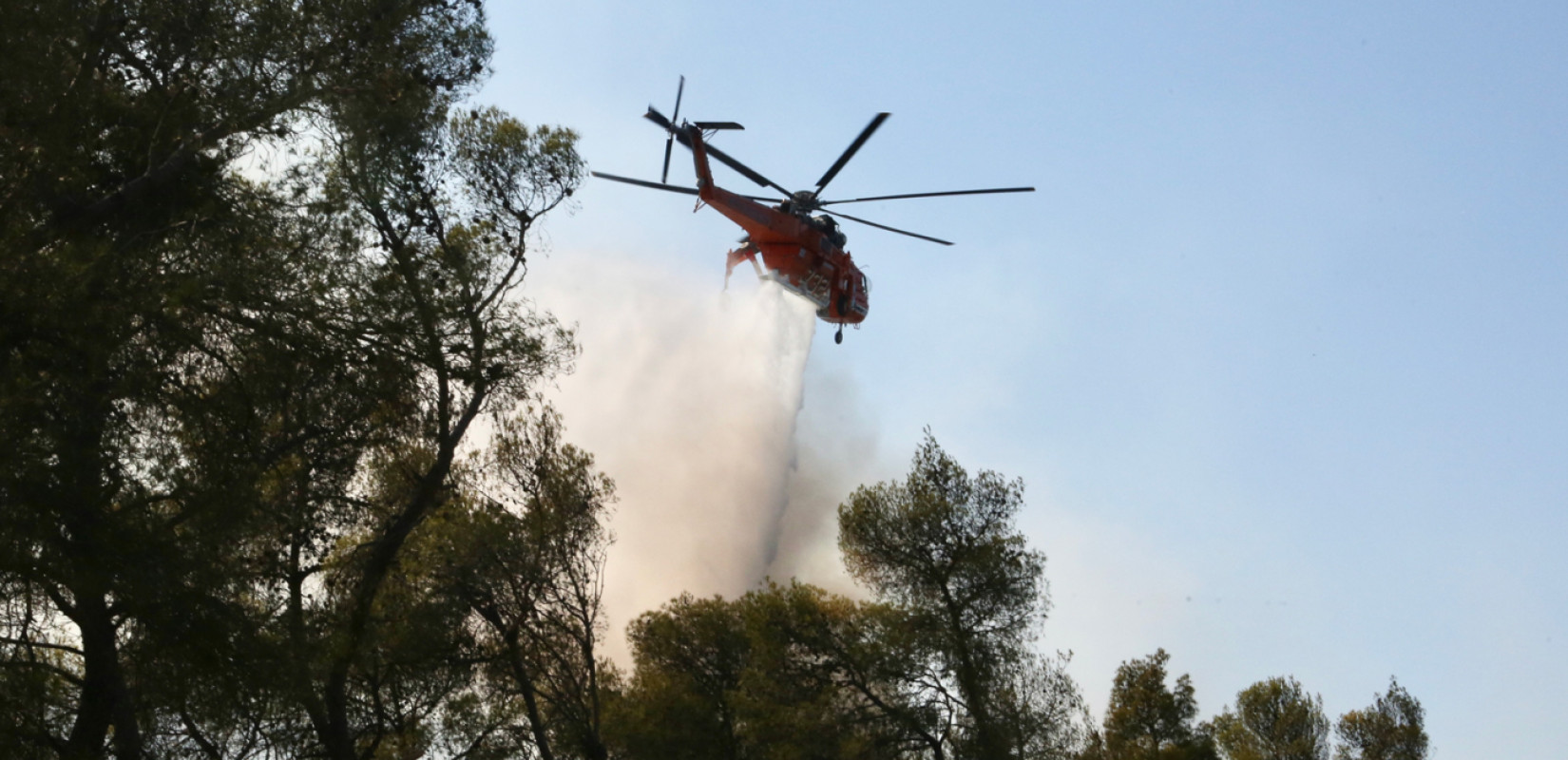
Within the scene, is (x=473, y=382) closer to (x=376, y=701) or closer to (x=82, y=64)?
(x=82, y=64)

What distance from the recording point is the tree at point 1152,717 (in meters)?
30.1

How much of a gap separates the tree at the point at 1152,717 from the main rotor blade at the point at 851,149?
16.0m

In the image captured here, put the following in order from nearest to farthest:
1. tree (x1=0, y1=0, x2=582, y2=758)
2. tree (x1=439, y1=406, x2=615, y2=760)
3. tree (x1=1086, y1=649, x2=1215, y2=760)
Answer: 1. tree (x1=0, y1=0, x2=582, y2=758)
2. tree (x1=439, y1=406, x2=615, y2=760)
3. tree (x1=1086, y1=649, x2=1215, y2=760)

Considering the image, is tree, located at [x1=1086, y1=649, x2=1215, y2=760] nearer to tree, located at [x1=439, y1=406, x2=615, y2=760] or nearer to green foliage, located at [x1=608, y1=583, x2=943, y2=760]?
green foliage, located at [x1=608, y1=583, x2=943, y2=760]

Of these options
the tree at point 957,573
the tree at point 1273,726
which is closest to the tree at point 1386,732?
the tree at point 1273,726

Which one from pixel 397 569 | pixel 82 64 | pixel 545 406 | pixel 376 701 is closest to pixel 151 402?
pixel 82 64

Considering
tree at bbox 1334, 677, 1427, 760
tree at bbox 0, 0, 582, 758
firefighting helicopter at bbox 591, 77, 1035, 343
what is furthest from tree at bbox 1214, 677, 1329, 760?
tree at bbox 0, 0, 582, 758

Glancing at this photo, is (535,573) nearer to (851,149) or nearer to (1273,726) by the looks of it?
(851,149)

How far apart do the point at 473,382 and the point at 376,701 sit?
5.93 metres

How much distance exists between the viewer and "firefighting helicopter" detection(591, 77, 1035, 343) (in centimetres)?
2162

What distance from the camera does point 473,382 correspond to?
11391mm

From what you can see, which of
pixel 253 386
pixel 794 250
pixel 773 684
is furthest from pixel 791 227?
pixel 253 386

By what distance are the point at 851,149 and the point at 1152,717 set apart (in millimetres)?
17411

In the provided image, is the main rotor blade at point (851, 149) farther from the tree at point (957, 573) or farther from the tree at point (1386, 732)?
the tree at point (1386, 732)
